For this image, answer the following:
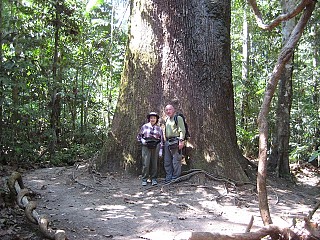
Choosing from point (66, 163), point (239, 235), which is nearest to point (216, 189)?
point (239, 235)

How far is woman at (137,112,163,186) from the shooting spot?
802 centimetres

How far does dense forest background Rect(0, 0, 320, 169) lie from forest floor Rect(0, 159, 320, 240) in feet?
6.41

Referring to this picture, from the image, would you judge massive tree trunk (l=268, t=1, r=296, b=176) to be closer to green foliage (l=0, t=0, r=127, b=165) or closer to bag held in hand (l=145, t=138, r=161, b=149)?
bag held in hand (l=145, t=138, r=161, b=149)

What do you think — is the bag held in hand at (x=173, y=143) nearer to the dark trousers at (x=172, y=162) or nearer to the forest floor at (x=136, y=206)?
the dark trousers at (x=172, y=162)

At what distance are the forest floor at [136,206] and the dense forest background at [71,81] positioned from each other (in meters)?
1.95

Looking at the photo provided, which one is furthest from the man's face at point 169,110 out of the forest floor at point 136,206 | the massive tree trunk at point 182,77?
the forest floor at point 136,206

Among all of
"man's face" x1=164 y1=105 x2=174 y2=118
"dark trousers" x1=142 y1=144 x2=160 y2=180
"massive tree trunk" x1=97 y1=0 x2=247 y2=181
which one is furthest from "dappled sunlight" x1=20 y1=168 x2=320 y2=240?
A: "man's face" x1=164 y1=105 x2=174 y2=118

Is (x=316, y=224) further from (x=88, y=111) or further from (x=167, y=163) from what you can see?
(x=88, y=111)

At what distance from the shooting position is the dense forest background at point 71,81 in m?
10.1

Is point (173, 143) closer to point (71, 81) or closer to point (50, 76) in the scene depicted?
point (50, 76)

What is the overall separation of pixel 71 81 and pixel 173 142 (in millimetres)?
6896

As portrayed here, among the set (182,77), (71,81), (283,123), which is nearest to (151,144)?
(182,77)

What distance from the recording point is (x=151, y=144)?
26.4 feet

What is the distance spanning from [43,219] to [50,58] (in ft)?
29.1
